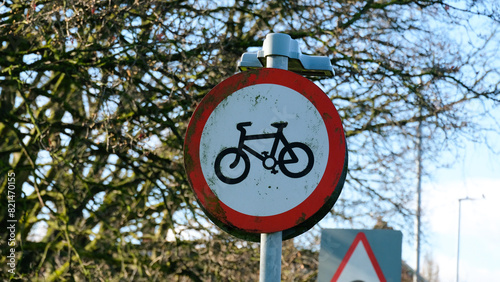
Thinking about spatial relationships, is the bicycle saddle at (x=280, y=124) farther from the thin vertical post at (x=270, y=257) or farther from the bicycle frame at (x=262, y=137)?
the thin vertical post at (x=270, y=257)

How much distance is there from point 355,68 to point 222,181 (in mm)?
4747

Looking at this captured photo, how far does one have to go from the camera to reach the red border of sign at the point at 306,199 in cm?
229

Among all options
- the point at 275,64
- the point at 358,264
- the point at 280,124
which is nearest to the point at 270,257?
the point at 280,124

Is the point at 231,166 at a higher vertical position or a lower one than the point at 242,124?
lower

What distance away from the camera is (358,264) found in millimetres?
3145

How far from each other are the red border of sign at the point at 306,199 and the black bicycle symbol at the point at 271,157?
74mm

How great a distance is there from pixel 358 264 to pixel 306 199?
0.98 meters

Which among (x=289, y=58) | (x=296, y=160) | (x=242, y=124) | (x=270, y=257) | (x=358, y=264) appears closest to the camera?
(x=270, y=257)

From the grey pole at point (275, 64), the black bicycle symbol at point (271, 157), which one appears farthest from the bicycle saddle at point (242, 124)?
the grey pole at point (275, 64)

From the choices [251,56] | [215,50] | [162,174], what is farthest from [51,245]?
[251,56]

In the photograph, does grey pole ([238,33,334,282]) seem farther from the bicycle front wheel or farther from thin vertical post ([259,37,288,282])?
the bicycle front wheel

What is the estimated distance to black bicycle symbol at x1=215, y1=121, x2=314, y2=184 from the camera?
2.35 m

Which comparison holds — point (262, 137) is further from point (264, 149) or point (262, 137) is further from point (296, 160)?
point (296, 160)

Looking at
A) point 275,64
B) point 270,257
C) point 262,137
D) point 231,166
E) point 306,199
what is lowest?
point 270,257
